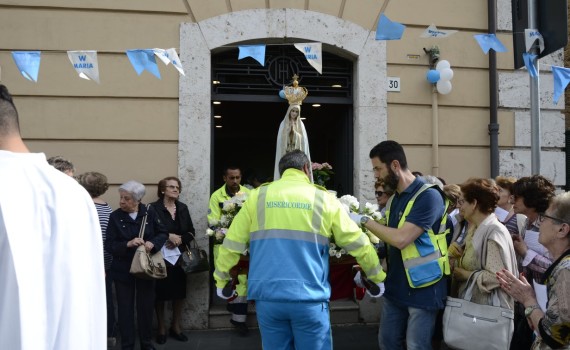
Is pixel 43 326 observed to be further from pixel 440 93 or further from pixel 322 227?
pixel 440 93

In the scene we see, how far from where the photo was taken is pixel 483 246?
394cm

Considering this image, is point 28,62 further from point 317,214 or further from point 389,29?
point 317,214

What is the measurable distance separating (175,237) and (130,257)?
26.1 inches

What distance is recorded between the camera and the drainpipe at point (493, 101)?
7.41 metres

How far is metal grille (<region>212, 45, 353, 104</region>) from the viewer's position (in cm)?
730

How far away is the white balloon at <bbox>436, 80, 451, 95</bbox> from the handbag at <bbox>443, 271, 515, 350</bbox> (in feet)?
12.6

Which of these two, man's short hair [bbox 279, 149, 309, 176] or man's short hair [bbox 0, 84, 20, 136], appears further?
man's short hair [bbox 279, 149, 309, 176]

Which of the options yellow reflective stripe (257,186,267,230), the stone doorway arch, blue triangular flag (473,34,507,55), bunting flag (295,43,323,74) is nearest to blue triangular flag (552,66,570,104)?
blue triangular flag (473,34,507,55)

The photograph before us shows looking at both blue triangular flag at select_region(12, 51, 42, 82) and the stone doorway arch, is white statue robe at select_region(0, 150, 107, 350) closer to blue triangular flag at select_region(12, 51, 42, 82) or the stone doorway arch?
blue triangular flag at select_region(12, 51, 42, 82)

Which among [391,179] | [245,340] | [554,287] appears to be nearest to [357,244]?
[391,179]

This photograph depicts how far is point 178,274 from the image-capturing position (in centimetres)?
642

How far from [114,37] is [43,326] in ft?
18.6

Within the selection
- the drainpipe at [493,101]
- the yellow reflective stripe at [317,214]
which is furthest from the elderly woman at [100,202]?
the drainpipe at [493,101]

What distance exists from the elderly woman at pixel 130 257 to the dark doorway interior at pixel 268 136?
2.64m
